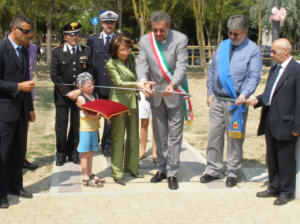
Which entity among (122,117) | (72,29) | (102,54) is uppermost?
(72,29)

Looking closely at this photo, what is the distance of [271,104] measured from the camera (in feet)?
17.7

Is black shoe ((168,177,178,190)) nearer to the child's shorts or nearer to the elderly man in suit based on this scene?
the elderly man in suit

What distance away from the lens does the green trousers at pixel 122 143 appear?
19.8 ft

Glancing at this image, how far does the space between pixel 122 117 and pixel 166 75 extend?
80 centimetres

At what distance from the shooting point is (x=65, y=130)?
22.9 ft

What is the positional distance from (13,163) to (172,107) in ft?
6.69

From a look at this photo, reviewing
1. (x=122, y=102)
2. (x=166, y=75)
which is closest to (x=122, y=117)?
(x=122, y=102)

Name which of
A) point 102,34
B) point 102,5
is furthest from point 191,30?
point 102,34

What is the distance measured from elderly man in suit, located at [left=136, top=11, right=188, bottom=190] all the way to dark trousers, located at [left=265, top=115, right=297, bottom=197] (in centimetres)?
117

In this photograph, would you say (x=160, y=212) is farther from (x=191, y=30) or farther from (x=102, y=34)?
(x=191, y=30)

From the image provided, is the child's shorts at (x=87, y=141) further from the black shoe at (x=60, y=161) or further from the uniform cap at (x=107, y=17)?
the uniform cap at (x=107, y=17)

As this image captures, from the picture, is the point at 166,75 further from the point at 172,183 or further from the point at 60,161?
the point at 60,161

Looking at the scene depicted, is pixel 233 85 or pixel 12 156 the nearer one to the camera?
pixel 12 156

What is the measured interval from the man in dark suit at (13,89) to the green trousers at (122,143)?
124 centimetres
